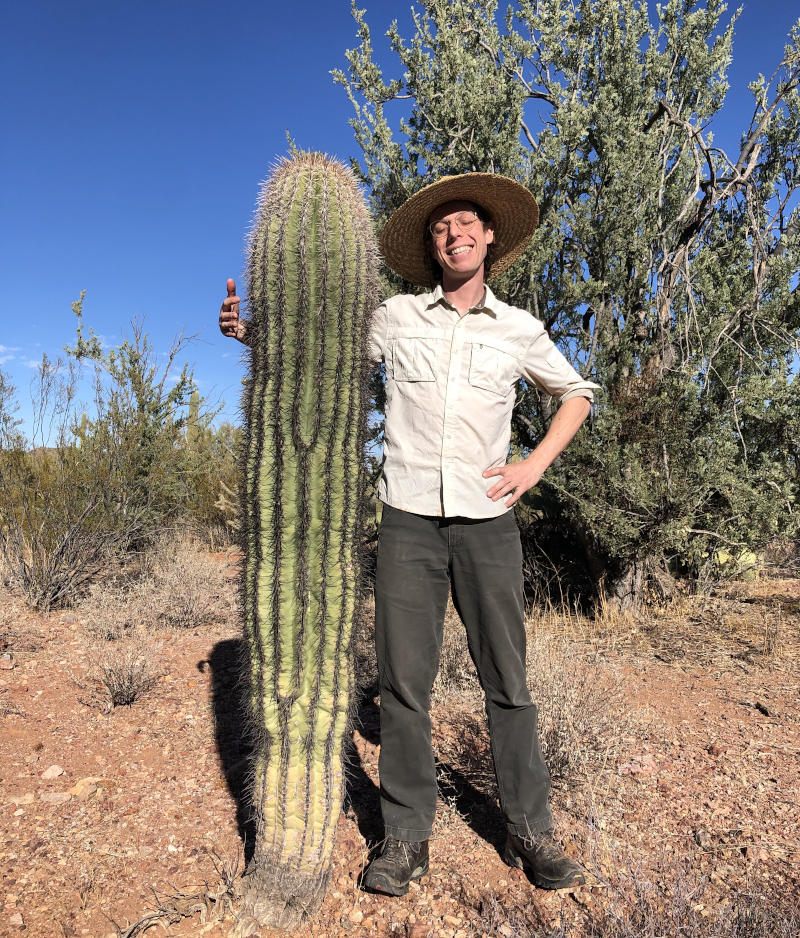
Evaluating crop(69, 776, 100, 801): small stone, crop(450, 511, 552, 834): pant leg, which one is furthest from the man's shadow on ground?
crop(69, 776, 100, 801): small stone

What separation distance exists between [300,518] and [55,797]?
1.93 metres

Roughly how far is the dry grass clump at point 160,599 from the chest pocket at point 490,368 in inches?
150

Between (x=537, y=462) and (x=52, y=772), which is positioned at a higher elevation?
(x=537, y=462)

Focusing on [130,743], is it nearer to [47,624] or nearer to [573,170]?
[47,624]

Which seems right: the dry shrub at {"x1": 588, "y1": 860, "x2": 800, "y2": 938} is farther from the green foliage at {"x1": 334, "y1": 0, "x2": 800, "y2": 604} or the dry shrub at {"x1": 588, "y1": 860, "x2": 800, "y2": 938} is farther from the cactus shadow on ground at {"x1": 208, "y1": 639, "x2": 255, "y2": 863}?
the green foliage at {"x1": 334, "y1": 0, "x2": 800, "y2": 604}

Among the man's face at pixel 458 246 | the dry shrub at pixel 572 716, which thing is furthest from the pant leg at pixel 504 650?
the man's face at pixel 458 246

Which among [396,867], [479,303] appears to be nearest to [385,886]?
[396,867]

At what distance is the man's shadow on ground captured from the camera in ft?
8.95

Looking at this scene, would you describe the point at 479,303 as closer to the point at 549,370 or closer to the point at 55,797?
the point at 549,370

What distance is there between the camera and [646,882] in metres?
2.06

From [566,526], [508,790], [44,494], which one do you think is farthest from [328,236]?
[44,494]

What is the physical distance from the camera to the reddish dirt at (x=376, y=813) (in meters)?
2.28

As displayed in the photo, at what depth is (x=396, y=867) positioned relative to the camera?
92.8 inches

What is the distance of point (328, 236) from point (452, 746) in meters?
2.52
